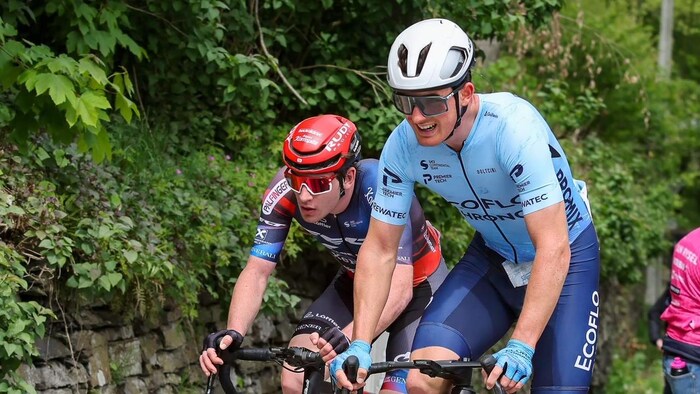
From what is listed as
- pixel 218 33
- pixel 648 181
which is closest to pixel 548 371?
→ pixel 218 33

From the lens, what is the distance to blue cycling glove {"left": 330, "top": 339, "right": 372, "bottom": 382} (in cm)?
396

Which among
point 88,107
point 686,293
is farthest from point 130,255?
point 686,293

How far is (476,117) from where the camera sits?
168 inches

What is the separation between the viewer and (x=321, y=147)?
470 centimetres

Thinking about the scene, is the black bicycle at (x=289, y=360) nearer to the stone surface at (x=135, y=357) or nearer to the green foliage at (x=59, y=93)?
the stone surface at (x=135, y=357)

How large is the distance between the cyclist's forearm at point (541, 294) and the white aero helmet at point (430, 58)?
2.37ft

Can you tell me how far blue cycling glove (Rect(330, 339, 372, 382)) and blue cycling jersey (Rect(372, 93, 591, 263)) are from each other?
1.91ft

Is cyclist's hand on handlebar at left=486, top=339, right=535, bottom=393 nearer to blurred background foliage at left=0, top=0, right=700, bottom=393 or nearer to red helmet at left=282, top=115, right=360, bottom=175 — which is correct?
red helmet at left=282, top=115, right=360, bottom=175

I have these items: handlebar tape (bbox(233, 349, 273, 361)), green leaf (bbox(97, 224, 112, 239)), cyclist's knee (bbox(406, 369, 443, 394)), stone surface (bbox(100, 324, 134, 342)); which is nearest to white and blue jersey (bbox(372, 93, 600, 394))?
cyclist's knee (bbox(406, 369, 443, 394))

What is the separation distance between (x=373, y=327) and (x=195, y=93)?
4991 mm

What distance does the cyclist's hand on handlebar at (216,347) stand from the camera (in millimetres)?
4344

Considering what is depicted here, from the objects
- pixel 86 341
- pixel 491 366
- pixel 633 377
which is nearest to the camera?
pixel 491 366

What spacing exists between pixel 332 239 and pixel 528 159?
1424 mm

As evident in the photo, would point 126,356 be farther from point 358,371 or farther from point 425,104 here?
point 425,104
